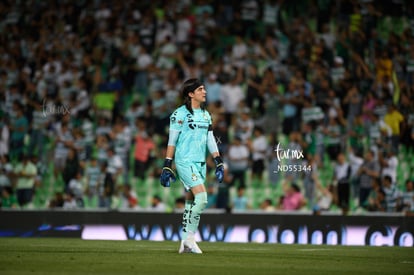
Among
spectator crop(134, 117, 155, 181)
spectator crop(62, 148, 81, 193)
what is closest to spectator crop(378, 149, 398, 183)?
spectator crop(134, 117, 155, 181)

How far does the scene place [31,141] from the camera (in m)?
23.4

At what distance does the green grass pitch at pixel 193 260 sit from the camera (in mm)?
10414

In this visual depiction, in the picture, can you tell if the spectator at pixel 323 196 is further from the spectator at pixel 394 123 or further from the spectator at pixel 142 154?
the spectator at pixel 142 154

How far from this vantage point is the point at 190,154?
43.1 ft

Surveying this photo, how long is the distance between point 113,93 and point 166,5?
3.57 metres

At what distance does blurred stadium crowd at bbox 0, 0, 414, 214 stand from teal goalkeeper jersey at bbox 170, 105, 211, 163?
6695mm

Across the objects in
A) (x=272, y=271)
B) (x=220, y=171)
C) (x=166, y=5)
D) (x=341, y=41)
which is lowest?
(x=272, y=271)

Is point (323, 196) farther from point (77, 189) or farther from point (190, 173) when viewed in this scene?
point (190, 173)

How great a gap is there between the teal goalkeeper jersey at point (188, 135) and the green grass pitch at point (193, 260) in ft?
4.52

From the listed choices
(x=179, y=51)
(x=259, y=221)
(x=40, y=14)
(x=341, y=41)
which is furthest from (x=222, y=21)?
(x=259, y=221)

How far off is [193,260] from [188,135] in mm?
2112

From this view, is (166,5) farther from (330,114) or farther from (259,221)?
(259,221)

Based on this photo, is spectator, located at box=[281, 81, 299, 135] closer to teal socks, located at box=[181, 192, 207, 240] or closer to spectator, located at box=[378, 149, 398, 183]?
spectator, located at box=[378, 149, 398, 183]

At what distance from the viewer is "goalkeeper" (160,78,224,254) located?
13.0 meters
